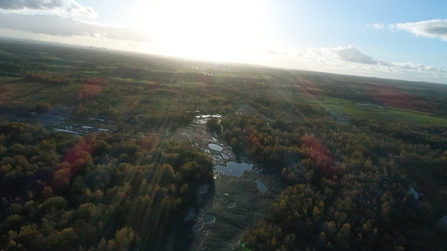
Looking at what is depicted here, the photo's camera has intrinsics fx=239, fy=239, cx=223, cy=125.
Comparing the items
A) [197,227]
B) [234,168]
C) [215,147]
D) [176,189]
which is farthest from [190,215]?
[215,147]

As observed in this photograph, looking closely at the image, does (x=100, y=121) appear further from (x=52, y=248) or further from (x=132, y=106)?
(x=52, y=248)

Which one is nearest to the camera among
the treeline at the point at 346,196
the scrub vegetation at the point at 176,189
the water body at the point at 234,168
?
the scrub vegetation at the point at 176,189

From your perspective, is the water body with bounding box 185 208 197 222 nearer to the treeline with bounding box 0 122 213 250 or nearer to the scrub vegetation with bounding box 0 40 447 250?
the scrub vegetation with bounding box 0 40 447 250

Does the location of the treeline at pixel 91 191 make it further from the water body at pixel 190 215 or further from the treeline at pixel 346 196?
the treeline at pixel 346 196

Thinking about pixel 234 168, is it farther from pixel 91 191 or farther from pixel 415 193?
pixel 415 193

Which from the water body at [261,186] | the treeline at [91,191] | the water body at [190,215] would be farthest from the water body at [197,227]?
the water body at [261,186]
